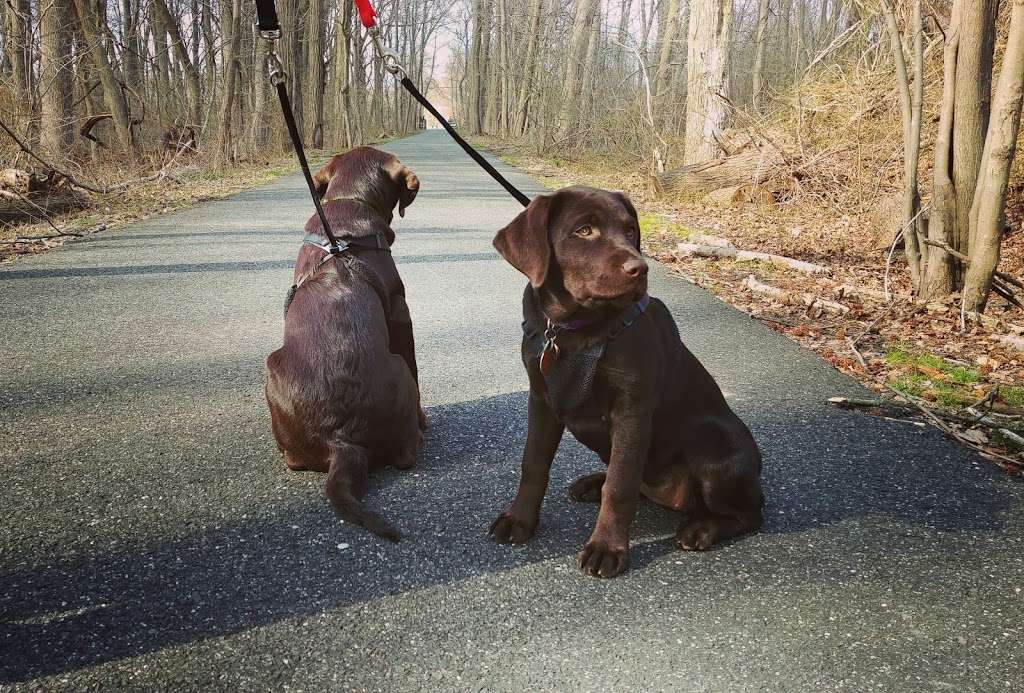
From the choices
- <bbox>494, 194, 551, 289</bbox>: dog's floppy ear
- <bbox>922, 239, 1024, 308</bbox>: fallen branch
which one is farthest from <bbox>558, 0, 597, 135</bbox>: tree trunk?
<bbox>494, 194, 551, 289</bbox>: dog's floppy ear

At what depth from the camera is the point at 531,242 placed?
2.68 metres

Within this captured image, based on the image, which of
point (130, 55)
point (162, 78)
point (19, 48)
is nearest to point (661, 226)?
point (19, 48)

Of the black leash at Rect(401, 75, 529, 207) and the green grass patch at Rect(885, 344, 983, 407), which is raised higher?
the black leash at Rect(401, 75, 529, 207)

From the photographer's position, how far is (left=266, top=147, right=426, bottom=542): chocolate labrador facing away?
127 inches

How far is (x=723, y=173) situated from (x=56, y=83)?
11.5 meters

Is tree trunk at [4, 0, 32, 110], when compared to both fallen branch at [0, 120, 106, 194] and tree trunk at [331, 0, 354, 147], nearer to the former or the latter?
fallen branch at [0, 120, 106, 194]

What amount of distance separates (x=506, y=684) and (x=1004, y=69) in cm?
608

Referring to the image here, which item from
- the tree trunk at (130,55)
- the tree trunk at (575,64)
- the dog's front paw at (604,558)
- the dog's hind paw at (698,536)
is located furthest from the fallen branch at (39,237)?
the tree trunk at (575,64)

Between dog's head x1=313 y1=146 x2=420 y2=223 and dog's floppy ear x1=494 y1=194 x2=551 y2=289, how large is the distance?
139 centimetres

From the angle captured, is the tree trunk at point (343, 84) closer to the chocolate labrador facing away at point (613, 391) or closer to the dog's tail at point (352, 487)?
the dog's tail at point (352, 487)

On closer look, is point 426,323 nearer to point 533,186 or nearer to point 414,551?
point 414,551

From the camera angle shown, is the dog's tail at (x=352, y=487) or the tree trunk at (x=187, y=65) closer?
the dog's tail at (x=352, y=487)

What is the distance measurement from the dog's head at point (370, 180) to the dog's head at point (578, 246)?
141 centimetres

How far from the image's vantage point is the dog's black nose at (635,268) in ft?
8.20
